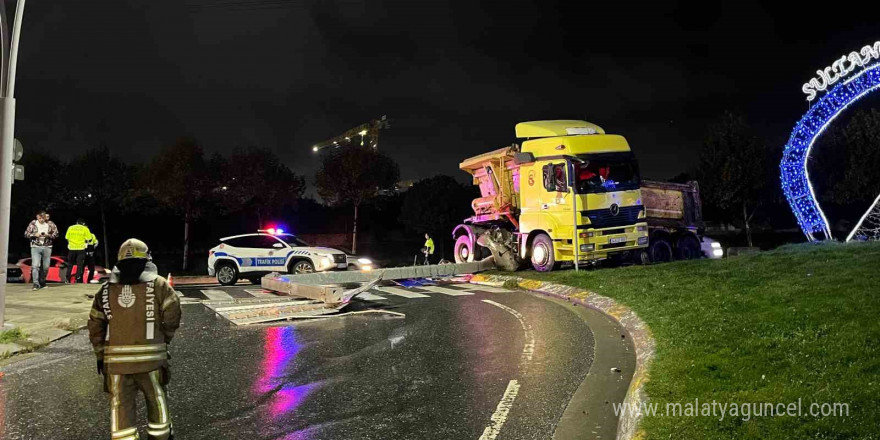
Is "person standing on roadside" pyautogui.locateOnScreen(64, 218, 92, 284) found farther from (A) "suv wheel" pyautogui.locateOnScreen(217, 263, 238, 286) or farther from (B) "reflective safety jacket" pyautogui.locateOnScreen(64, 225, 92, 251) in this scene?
(A) "suv wheel" pyautogui.locateOnScreen(217, 263, 238, 286)

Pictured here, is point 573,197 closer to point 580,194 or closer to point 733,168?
point 580,194

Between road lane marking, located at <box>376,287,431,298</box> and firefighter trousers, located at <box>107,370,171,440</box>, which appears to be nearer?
firefighter trousers, located at <box>107,370,171,440</box>

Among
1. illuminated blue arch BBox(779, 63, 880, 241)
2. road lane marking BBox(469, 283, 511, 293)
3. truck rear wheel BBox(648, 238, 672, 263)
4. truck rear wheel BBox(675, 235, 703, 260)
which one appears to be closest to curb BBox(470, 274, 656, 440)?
road lane marking BBox(469, 283, 511, 293)

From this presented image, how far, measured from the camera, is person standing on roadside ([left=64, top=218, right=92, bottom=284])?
14.4 m

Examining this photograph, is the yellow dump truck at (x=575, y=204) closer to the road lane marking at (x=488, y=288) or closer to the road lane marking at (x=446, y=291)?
the road lane marking at (x=488, y=288)

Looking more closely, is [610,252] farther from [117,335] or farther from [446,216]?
[446,216]

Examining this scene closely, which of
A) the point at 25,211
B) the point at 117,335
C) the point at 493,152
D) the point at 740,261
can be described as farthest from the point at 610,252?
the point at 25,211

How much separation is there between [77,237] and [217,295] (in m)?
4.27

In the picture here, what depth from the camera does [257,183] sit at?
35906 millimetres

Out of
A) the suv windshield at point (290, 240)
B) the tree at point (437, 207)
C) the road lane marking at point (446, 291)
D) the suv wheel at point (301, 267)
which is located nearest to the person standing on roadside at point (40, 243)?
the suv windshield at point (290, 240)

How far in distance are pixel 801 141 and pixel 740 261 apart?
7.57 meters

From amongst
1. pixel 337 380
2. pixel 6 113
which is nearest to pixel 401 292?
pixel 337 380

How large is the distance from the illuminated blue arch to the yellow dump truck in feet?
10.5

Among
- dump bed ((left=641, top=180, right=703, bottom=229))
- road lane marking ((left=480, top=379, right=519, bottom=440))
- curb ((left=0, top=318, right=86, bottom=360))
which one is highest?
dump bed ((left=641, top=180, right=703, bottom=229))
